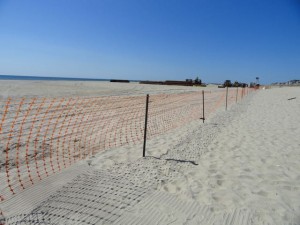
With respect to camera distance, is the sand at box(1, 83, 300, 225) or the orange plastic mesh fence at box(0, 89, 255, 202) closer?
the sand at box(1, 83, 300, 225)

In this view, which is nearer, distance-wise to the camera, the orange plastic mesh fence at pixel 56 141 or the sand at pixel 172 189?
the sand at pixel 172 189

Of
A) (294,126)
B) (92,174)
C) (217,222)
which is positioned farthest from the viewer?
(294,126)

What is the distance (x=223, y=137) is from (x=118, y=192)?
15.6 ft

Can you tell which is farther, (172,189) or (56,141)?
(56,141)

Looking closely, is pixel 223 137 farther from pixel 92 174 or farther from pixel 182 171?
pixel 92 174

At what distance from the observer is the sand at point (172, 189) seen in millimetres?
3168

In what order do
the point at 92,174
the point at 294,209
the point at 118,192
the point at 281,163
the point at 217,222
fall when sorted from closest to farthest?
the point at 217,222
the point at 294,209
the point at 118,192
the point at 92,174
the point at 281,163

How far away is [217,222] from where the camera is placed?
307 cm

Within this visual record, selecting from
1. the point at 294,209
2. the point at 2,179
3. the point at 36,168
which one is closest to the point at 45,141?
the point at 36,168

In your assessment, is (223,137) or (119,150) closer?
(119,150)

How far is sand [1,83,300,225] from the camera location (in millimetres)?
3168

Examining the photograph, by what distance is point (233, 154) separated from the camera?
578 centimetres

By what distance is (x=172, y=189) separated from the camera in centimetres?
394

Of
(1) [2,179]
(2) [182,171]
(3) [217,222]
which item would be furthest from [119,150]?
(3) [217,222]
